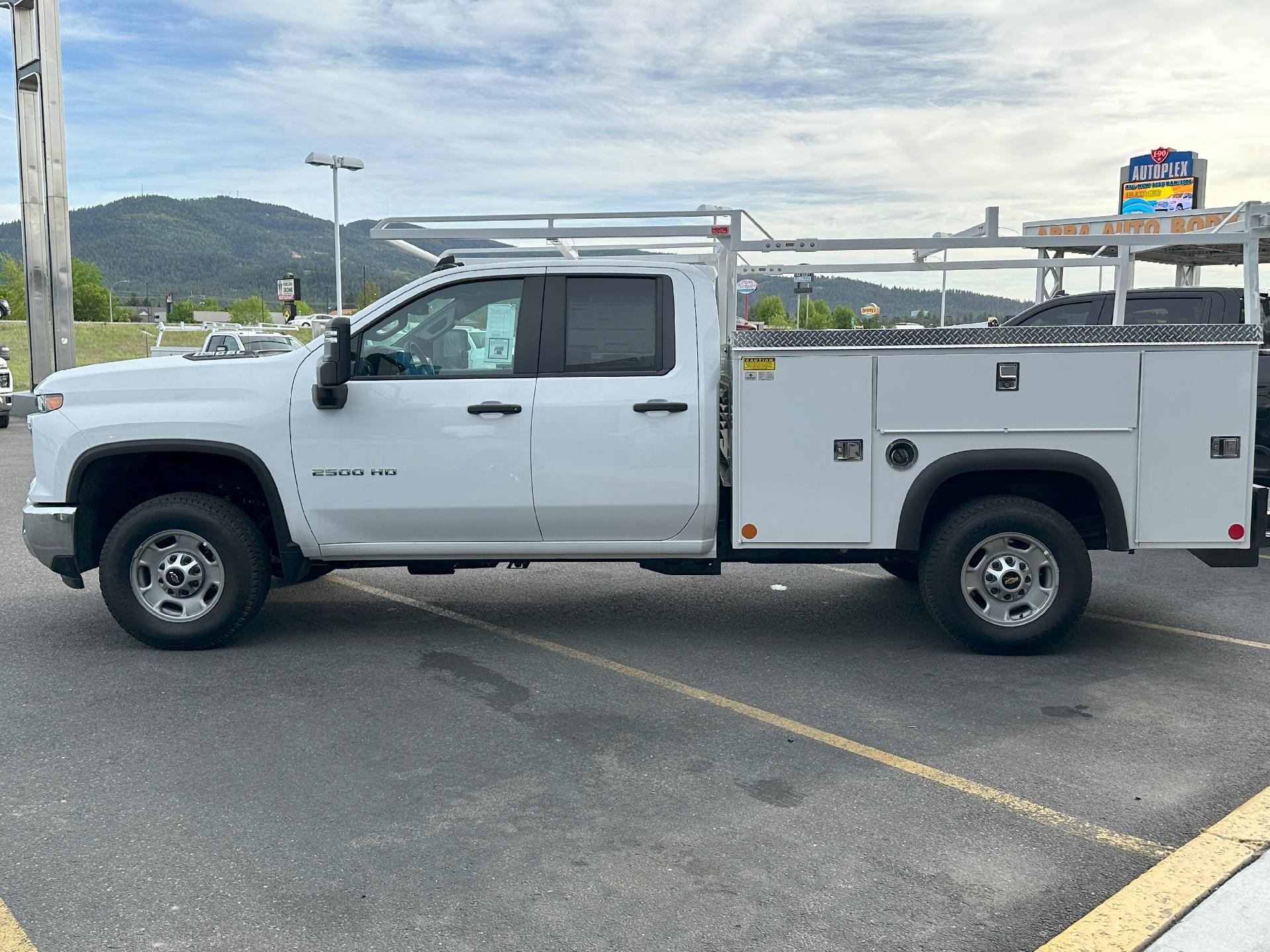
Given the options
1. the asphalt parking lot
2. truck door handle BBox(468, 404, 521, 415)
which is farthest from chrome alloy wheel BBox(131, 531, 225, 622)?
truck door handle BBox(468, 404, 521, 415)

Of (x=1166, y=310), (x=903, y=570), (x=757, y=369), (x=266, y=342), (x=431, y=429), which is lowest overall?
(x=903, y=570)

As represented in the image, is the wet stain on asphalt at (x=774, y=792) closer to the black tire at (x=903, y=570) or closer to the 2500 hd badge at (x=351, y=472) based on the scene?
the 2500 hd badge at (x=351, y=472)

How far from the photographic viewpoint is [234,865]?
3.64m

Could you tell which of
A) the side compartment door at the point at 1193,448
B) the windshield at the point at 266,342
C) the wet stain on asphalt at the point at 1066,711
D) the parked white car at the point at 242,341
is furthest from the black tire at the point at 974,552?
the windshield at the point at 266,342

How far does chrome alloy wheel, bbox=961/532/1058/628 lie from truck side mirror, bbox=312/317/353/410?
334cm

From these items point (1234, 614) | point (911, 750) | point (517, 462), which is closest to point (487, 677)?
point (517, 462)

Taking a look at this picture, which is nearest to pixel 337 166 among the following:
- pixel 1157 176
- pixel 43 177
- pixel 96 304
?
pixel 43 177

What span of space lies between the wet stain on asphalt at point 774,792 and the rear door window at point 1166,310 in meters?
6.95

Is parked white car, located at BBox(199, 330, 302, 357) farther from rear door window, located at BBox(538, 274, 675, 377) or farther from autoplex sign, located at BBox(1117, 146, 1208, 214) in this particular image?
autoplex sign, located at BBox(1117, 146, 1208, 214)

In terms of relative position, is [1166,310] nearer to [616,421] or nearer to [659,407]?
[659,407]

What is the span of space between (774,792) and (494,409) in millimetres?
2560

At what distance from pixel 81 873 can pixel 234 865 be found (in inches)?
18.2

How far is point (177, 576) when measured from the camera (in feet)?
20.1

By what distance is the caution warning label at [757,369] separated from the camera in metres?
5.87
